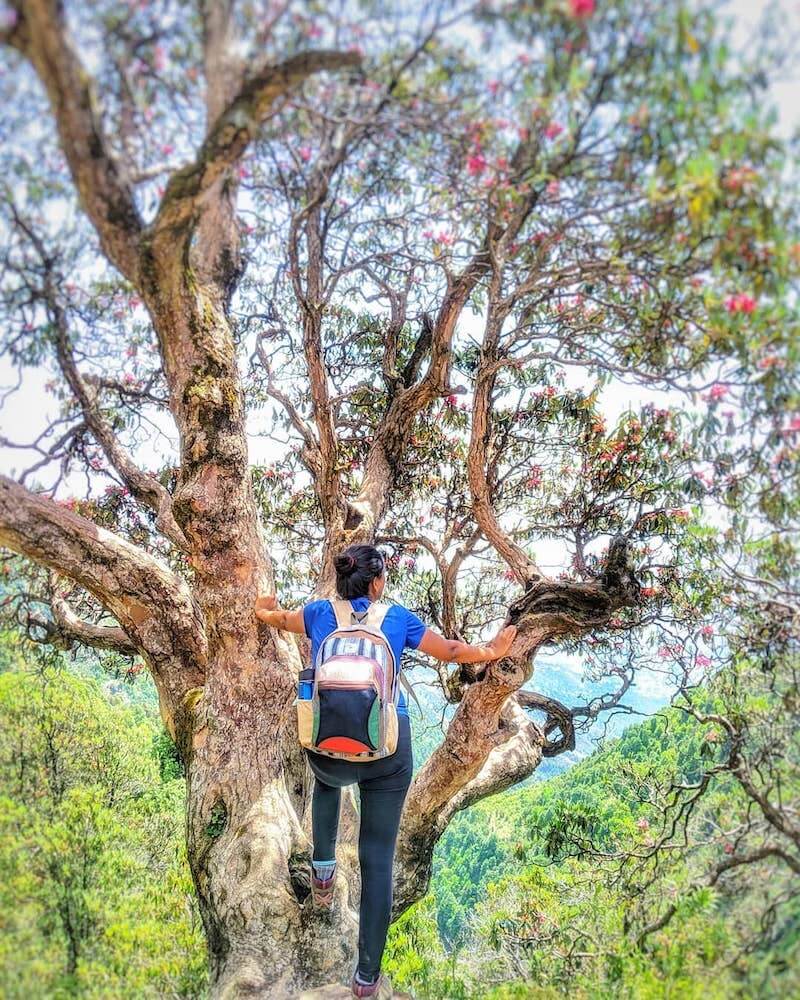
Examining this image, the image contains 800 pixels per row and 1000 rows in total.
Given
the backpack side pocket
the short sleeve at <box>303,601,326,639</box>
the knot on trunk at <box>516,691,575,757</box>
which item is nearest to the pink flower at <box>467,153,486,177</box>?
the short sleeve at <box>303,601,326,639</box>

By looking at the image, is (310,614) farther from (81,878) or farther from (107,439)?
(107,439)

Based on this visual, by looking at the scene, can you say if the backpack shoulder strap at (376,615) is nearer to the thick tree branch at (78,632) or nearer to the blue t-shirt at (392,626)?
the blue t-shirt at (392,626)

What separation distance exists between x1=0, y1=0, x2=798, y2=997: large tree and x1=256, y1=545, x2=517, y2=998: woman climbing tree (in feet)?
1.39

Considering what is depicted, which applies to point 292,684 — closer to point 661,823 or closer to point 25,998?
point 25,998

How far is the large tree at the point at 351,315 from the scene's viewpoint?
232 centimetres

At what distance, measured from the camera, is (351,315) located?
5.66 metres

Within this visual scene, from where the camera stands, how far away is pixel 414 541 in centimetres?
673

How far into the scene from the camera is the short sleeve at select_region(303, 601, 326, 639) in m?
3.03

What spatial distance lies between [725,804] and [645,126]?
3056mm

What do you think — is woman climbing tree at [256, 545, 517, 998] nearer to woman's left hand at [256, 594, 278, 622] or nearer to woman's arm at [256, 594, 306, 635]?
woman's arm at [256, 594, 306, 635]

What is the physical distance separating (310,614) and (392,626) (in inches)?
16.0

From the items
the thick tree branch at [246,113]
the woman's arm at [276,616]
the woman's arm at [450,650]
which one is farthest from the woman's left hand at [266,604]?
the thick tree branch at [246,113]

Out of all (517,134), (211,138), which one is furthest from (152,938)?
(517,134)

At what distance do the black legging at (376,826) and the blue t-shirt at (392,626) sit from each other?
232 millimetres
